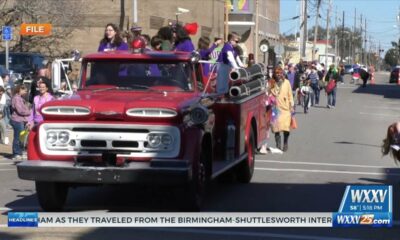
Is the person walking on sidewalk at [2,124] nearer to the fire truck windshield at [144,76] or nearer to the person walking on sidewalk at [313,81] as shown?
the fire truck windshield at [144,76]

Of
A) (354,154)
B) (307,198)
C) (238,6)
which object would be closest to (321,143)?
(354,154)

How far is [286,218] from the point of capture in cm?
786

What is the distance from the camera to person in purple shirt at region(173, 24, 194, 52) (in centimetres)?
1334

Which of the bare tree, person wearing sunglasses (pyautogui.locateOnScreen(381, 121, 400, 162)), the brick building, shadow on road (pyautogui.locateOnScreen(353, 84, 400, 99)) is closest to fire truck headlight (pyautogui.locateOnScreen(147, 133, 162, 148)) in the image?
person wearing sunglasses (pyautogui.locateOnScreen(381, 121, 400, 162))

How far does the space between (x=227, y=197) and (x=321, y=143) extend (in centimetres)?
973

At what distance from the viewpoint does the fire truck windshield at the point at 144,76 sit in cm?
1120

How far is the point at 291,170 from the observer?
52.0 ft

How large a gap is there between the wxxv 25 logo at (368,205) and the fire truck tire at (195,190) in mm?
3853

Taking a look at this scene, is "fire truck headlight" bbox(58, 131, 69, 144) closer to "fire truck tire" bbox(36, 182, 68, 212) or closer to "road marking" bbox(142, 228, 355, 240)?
"fire truck tire" bbox(36, 182, 68, 212)

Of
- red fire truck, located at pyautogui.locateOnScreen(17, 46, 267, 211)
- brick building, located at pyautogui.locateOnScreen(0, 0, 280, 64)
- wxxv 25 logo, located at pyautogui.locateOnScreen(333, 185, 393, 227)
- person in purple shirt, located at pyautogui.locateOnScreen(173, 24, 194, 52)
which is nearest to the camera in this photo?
wxxv 25 logo, located at pyautogui.locateOnScreen(333, 185, 393, 227)

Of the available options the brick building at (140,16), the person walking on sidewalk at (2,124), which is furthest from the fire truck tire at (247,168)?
the brick building at (140,16)

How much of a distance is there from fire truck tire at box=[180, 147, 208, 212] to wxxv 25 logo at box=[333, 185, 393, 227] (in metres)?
3.85

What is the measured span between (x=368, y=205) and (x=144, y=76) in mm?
5597

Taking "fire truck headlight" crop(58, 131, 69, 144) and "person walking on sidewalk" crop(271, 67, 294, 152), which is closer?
"fire truck headlight" crop(58, 131, 69, 144)
